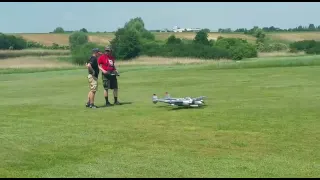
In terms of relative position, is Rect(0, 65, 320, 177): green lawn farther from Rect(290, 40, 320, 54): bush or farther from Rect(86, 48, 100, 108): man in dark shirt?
Rect(290, 40, 320, 54): bush

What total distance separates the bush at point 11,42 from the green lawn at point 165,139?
90.6 metres

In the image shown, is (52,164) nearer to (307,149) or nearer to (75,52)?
(307,149)

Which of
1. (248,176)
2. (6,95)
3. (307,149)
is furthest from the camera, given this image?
(6,95)

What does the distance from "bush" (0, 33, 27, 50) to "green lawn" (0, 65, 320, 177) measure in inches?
3567

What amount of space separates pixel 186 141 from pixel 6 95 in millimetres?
16512

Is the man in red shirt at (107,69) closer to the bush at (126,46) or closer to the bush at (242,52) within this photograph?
the bush at (242,52)

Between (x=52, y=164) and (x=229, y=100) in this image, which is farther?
(x=229, y=100)

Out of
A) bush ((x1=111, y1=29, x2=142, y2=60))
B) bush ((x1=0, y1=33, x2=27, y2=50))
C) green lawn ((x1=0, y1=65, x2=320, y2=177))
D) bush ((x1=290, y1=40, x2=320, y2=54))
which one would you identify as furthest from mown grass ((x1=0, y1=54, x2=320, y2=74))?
bush ((x1=0, y1=33, x2=27, y2=50))

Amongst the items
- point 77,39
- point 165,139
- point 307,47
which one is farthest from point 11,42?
point 165,139

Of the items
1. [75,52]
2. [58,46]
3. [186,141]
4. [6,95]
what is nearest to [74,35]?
[58,46]

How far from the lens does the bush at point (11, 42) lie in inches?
4281

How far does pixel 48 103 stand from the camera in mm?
21938

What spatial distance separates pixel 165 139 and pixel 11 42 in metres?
101

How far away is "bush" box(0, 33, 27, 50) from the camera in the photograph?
10875 cm
